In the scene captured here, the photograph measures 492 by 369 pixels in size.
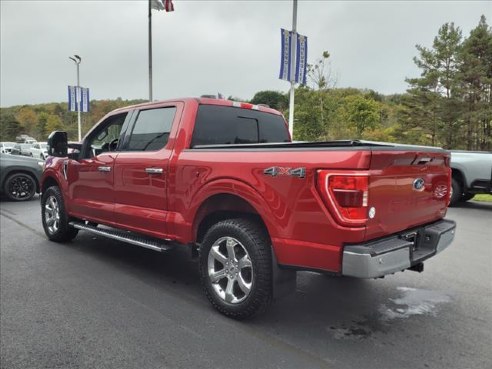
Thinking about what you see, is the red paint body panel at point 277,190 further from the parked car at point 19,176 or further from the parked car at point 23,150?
the parked car at point 23,150

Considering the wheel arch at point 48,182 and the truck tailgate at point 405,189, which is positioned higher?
the truck tailgate at point 405,189

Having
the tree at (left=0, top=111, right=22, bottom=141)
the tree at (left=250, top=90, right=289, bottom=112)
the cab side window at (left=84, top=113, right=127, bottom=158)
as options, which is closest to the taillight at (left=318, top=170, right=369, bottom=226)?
the cab side window at (left=84, top=113, right=127, bottom=158)

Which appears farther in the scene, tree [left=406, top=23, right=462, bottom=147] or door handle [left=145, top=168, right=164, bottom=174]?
tree [left=406, top=23, right=462, bottom=147]

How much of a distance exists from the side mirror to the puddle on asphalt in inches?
164

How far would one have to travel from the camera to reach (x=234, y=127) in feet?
15.4

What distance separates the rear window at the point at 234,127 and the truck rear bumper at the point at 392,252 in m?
2.02

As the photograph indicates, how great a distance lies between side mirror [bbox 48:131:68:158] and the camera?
5.71 metres

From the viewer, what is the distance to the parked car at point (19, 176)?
1127 cm

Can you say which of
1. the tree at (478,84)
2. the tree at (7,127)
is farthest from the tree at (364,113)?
the tree at (7,127)

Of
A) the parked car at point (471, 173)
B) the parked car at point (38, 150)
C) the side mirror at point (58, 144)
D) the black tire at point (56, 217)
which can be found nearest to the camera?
the side mirror at point (58, 144)

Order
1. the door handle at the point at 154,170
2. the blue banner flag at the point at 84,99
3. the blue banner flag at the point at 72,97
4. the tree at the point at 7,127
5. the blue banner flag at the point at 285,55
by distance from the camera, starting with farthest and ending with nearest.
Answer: the tree at the point at 7,127, the blue banner flag at the point at 84,99, the blue banner flag at the point at 72,97, the blue banner flag at the point at 285,55, the door handle at the point at 154,170

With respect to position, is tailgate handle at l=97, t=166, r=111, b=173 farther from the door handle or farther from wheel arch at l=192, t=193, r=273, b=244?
wheel arch at l=192, t=193, r=273, b=244

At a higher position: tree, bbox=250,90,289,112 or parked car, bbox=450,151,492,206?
tree, bbox=250,90,289,112

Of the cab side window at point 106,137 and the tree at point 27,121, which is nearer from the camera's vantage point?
the cab side window at point 106,137
